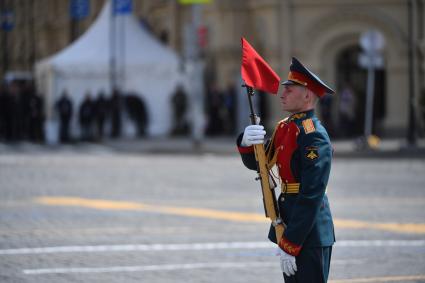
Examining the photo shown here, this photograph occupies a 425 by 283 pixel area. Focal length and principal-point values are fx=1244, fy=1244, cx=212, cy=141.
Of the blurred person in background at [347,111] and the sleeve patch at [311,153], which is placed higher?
the sleeve patch at [311,153]

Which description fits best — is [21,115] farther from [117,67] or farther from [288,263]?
[288,263]

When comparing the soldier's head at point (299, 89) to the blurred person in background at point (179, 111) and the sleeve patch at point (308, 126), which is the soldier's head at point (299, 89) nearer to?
the sleeve patch at point (308, 126)

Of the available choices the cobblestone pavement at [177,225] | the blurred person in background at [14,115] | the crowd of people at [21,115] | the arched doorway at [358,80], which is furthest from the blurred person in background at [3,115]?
the cobblestone pavement at [177,225]

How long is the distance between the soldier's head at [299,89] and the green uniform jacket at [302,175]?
5 cm

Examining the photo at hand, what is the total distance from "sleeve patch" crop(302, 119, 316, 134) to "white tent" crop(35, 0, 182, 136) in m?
34.0

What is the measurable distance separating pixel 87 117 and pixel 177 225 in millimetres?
26783

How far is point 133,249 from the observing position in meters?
12.7

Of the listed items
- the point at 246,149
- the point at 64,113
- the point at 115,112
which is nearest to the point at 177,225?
the point at 246,149

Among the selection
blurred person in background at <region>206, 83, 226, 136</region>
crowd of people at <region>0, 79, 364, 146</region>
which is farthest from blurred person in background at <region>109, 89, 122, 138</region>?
blurred person in background at <region>206, 83, 226, 136</region>

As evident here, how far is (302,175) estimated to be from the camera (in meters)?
6.63

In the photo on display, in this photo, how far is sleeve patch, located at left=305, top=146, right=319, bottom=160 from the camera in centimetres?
662

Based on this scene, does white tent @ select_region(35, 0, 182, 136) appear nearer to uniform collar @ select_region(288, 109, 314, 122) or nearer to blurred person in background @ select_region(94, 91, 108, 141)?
blurred person in background @ select_region(94, 91, 108, 141)

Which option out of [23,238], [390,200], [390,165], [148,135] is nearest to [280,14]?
[148,135]

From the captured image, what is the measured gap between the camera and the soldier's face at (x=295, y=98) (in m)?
6.80
